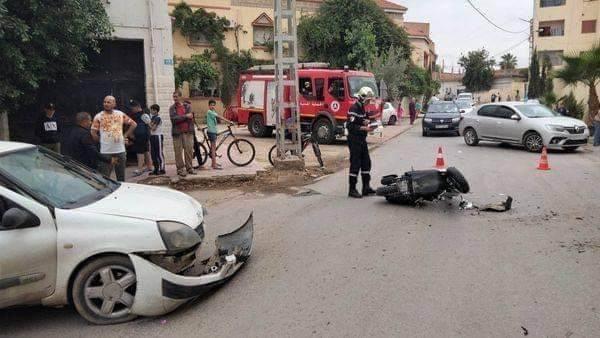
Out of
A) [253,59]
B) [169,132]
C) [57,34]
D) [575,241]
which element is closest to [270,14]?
[253,59]

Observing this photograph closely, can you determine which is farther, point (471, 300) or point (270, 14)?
point (270, 14)

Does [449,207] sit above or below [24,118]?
below

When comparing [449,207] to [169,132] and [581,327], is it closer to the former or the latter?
[581,327]

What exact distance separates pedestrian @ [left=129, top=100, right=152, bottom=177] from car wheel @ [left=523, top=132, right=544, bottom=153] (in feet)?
34.5

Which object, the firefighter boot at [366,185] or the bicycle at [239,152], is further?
the bicycle at [239,152]

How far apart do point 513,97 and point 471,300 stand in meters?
57.8

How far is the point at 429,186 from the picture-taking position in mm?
7691

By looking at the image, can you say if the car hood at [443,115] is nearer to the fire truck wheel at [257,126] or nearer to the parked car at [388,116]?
the fire truck wheel at [257,126]

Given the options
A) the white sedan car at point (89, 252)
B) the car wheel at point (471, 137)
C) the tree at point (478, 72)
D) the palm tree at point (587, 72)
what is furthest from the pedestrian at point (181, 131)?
the tree at point (478, 72)

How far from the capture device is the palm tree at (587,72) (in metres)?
19.7

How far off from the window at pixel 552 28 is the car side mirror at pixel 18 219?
5037 cm

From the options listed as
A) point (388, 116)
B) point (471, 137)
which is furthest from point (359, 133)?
point (388, 116)

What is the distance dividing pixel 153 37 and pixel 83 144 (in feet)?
17.5

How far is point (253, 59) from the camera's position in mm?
35969
